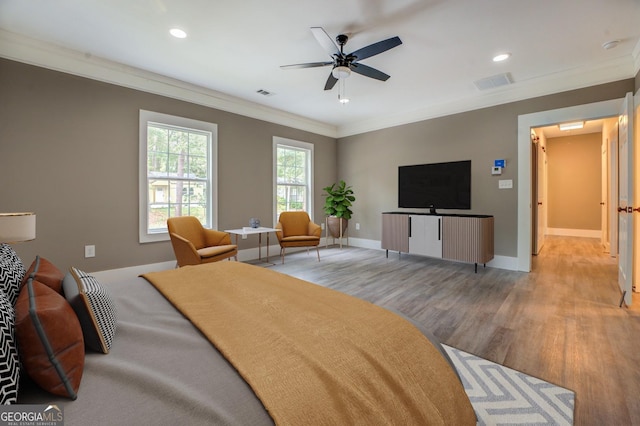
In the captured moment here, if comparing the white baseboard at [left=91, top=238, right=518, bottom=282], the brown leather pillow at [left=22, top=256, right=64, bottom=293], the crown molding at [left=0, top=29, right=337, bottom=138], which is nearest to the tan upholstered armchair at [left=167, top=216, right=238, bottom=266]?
the white baseboard at [left=91, top=238, right=518, bottom=282]

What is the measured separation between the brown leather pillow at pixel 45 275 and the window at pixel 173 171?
271 centimetres

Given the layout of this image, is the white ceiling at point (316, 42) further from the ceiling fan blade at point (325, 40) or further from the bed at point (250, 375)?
the bed at point (250, 375)

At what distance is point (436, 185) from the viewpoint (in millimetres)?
4984

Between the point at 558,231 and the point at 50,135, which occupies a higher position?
the point at 50,135

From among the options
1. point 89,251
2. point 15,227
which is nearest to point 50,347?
point 15,227

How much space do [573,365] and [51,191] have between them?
4.94 metres

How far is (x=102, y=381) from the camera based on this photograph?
0.78m

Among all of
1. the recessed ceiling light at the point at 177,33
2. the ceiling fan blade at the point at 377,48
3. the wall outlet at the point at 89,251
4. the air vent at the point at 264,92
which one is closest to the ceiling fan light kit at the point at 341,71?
the ceiling fan blade at the point at 377,48

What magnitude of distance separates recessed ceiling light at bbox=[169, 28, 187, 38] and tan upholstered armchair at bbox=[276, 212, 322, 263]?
9.55 ft

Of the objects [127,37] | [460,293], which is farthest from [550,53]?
[127,37]

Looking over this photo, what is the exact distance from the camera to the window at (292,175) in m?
5.52

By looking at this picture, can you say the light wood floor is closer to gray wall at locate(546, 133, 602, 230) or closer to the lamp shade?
the lamp shade

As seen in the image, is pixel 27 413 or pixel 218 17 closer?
pixel 27 413

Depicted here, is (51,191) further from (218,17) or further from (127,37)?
(218,17)
